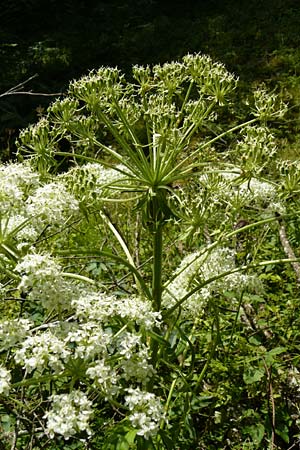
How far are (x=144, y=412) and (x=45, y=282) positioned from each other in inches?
19.2

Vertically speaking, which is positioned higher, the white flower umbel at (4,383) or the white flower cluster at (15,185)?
the white flower cluster at (15,185)

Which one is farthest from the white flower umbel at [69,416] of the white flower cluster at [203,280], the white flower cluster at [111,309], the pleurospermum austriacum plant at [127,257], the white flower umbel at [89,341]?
the white flower cluster at [203,280]

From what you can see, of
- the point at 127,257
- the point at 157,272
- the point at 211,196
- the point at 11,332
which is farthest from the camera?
the point at 127,257

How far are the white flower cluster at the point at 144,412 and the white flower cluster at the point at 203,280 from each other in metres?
0.65

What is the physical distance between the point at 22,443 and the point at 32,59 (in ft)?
28.3

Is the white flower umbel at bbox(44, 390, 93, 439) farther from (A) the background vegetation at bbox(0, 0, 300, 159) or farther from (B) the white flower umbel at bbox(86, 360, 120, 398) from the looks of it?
(A) the background vegetation at bbox(0, 0, 300, 159)

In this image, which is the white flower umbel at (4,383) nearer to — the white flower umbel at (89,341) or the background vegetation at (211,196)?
the white flower umbel at (89,341)

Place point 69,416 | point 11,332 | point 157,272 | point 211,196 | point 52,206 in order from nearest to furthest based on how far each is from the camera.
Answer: point 69,416, point 11,332, point 52,206, point 157,272, point 211,196

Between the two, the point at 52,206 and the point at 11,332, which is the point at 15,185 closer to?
the point at 52,206

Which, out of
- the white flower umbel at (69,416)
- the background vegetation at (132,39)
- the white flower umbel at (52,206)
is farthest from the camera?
the background vegetation at (132,39)

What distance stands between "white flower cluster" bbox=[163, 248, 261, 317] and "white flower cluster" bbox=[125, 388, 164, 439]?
0.65 m

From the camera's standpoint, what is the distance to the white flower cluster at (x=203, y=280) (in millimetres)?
2529

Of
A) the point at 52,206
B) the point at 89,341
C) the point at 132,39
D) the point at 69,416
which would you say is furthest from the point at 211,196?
the point at 132,39

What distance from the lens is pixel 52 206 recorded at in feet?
7.11
